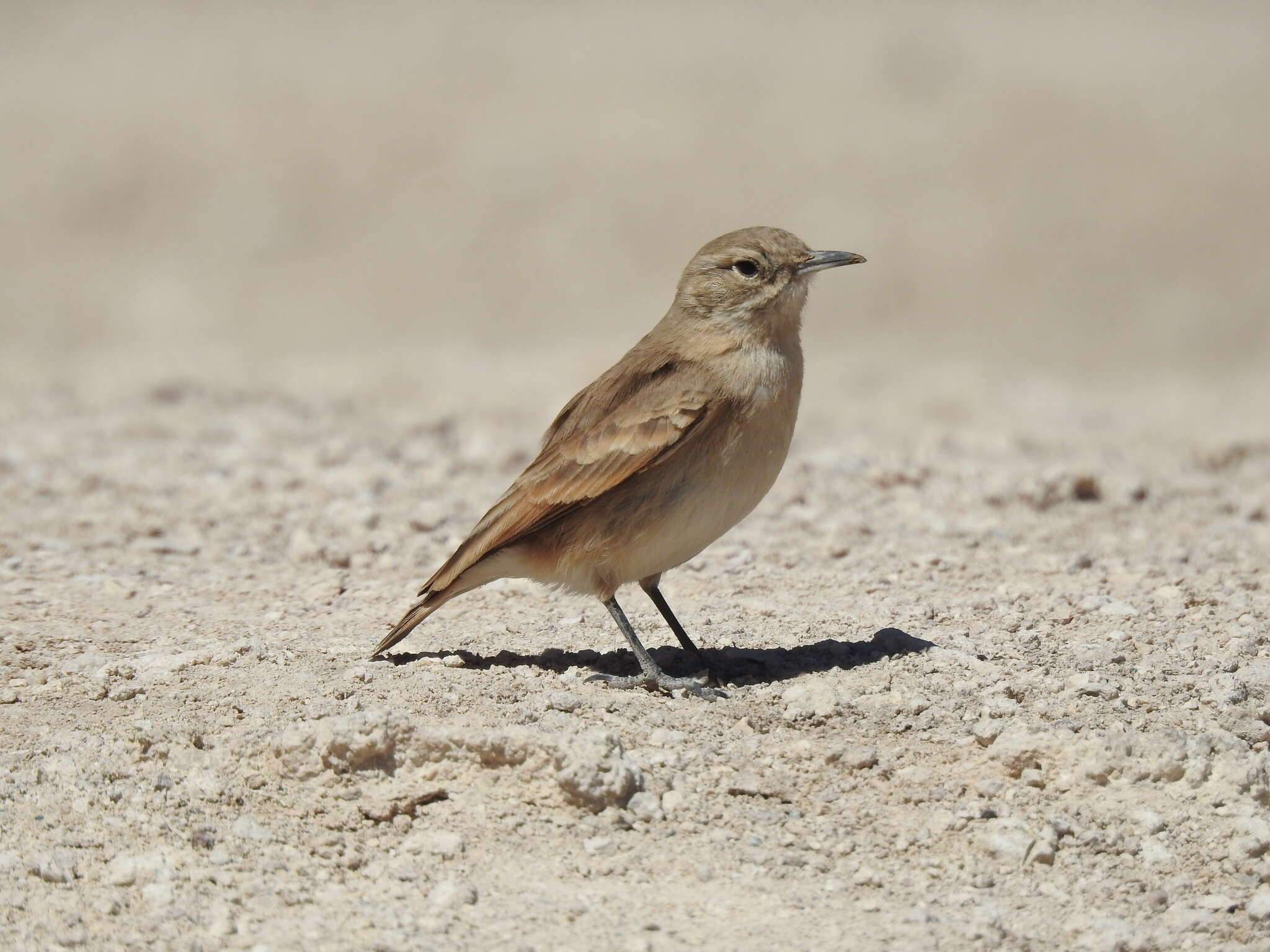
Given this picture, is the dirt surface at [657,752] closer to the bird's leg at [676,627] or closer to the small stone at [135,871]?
the small stone at [135,871]

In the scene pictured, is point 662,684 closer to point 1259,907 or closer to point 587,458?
point 587,458

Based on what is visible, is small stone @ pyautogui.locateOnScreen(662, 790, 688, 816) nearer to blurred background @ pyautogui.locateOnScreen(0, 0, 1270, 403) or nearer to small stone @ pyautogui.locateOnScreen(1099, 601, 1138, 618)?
small stone @ pyautogui.locateOnScreen(1099, 601, 1138, 618)

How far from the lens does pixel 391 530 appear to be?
29.8 ft

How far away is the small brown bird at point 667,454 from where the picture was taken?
6215 millimetres

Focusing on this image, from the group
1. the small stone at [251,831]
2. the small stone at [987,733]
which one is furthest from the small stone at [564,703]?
the small stone at [987,733]

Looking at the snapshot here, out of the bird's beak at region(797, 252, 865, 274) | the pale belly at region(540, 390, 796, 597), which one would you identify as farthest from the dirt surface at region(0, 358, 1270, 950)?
the bird's beak at region(797, 252, 865, 274)

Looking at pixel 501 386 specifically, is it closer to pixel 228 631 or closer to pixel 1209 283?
pixel 228 631

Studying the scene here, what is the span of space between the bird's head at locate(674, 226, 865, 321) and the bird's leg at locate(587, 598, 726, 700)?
4.38 ft

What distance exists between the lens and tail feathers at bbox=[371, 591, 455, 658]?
6477mm

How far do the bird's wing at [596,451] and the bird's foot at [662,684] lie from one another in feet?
2.27

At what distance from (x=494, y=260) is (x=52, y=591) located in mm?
14121

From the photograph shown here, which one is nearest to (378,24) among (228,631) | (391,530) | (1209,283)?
(1209,283)

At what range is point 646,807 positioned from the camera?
5.19 meters

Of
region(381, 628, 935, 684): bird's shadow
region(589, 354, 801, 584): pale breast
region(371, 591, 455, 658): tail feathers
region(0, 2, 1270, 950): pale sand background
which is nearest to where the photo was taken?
region(0, 2, 1270, 950): pale sand background
